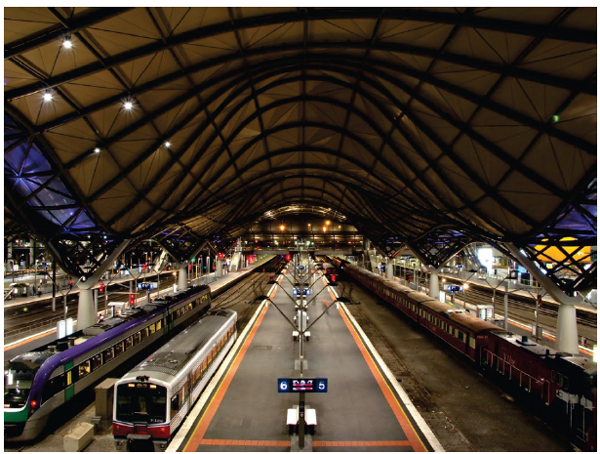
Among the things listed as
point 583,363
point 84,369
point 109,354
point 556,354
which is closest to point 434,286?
point 556,354

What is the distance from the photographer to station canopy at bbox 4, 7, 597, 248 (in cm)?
1255

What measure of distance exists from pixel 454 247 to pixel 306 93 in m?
26.8

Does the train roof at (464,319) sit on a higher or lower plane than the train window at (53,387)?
higher

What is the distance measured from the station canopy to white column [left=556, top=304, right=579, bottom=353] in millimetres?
4749

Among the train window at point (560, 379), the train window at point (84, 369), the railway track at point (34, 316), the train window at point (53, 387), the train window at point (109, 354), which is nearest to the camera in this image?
the train window at point (53, 387)

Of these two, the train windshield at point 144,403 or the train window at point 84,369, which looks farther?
the train window at point 84,369

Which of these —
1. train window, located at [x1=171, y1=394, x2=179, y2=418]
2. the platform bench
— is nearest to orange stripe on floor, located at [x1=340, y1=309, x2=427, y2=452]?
the platform bench

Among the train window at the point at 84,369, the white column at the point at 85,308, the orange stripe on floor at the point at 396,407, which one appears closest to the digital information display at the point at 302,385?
the orange stripe on floor at the point at 396,407

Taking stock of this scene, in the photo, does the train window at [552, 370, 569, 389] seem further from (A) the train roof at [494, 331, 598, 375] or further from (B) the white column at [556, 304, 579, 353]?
(B) the white column at [556, 304, 579, 353]

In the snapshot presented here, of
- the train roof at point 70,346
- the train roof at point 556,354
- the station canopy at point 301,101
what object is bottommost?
the train roof at point 556,354

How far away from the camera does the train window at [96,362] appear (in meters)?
14.5

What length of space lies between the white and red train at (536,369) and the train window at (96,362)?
18120 mm

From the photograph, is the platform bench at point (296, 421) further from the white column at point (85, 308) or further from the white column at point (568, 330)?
the white column at point (85, 308)

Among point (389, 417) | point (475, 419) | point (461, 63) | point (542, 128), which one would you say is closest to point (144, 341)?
point (389, 417)
